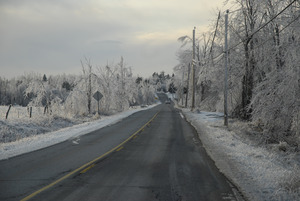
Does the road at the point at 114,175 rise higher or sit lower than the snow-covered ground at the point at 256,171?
lower

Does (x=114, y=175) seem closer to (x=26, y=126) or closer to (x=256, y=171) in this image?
(x=256, y=171)

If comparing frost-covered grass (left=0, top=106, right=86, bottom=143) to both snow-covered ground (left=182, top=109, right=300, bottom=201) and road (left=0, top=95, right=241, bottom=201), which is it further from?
snow-covered ground (left=182, top=109, right=300, bottom=201)

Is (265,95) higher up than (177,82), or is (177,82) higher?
(177,82)

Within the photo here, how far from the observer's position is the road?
5.83 meters

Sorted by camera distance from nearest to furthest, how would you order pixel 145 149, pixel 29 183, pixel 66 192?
pixel 66 192 < pixel 29 183 < pixel 145 149

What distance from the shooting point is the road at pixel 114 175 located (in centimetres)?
583

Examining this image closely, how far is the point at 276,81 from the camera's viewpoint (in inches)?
546

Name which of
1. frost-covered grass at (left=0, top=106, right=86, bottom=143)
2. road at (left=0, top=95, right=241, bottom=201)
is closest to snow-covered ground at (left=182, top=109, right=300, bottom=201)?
road at (left=0, top=95, right=241, bottom=201)

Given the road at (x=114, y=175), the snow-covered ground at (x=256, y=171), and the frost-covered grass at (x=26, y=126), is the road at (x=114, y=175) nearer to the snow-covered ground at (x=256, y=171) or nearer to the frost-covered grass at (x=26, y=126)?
the snow-covered ground at (x=256, y=171)

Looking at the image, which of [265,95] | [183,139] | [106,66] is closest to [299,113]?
[265,95]

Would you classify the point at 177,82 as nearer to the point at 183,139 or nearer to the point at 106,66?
the point at 106,66

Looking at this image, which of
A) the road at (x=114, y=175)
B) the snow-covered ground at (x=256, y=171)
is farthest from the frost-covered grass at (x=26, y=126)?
the snow-covered ground at (x=256, y=171)

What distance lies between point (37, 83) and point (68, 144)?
18.9 m

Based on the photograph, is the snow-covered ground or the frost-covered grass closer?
the snow-covered ground
